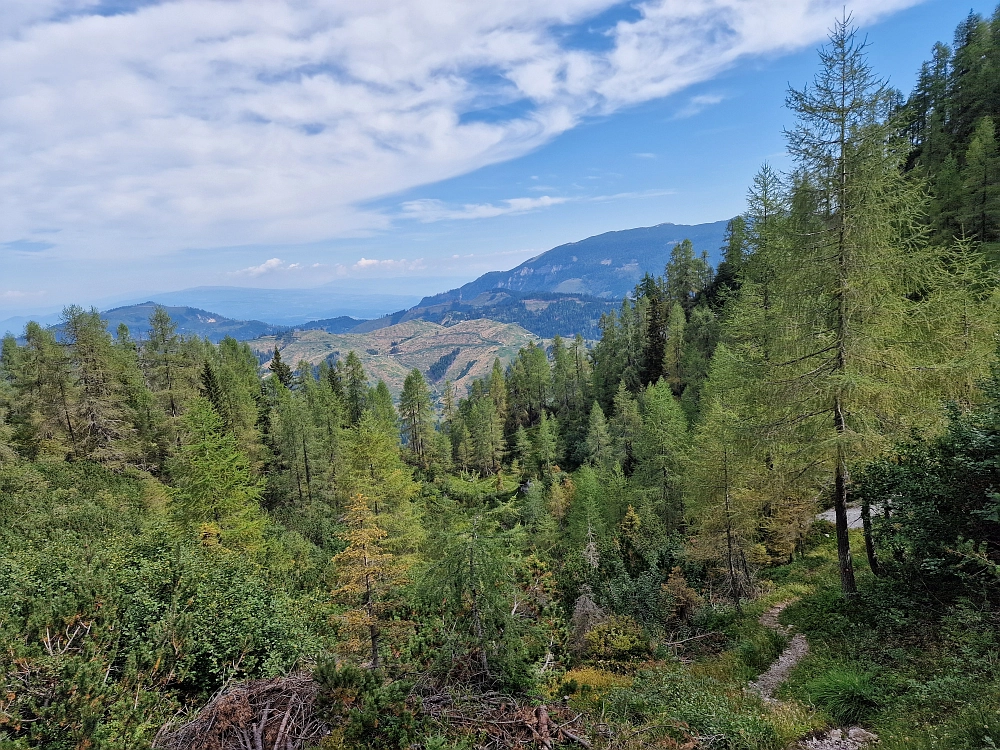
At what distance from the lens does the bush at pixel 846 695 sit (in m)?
7.38

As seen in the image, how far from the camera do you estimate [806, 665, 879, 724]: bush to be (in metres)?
7.38

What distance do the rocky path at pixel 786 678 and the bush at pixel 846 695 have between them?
1.92ft

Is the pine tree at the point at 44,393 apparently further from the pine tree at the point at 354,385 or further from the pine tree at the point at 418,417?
the pine tree at the point at 418,417

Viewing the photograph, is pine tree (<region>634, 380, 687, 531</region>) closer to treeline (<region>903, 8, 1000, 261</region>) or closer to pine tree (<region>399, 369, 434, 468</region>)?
treeline (<region>903, 8, 1000, 261</region>)

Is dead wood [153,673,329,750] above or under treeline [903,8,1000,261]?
under

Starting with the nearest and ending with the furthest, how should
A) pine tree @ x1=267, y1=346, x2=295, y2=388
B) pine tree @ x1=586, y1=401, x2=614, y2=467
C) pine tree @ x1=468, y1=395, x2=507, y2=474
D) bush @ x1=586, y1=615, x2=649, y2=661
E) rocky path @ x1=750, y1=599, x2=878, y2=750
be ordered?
rocky path @ x1=750, y1=599, x2=878, y2=750 → bush @ x1=586, y1=615, x2=649, y2=661 → pine tree @ x1=586, y1=401, x2=614, y2=467 → pine tree @ x1=267, y1=346, x2=295, y2=388 → pine tree @ x1=468, y1=395, x2=507, y2=474

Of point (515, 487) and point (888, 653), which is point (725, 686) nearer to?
point (888, 653)

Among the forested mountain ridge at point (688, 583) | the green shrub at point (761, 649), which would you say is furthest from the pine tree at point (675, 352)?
the green shrub at point (761, 649)

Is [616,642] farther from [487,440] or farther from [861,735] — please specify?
[487,440]

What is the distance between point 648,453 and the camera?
2919 cm

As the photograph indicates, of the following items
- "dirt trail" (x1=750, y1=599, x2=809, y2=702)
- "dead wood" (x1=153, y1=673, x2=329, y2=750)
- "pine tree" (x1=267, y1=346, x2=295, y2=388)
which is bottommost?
"dirt trail" (x1=750, y1=599, x2=809, y2=702)

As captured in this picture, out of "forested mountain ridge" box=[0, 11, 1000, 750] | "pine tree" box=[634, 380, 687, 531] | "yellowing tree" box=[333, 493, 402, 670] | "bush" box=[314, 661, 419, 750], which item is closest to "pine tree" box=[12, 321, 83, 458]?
"forested mountain ridge" box=[0, 11, 1000, 750]

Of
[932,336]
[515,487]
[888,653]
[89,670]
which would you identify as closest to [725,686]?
[888,653]

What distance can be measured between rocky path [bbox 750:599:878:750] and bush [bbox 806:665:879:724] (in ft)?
1.92
